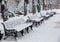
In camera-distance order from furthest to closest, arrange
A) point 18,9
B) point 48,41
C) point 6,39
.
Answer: point 18,9 → point 6,39 → point 48,41

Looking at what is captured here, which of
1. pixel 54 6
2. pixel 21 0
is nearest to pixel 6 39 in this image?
pixel 21 0

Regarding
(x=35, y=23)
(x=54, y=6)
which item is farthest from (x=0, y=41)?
(x=54, y=6)

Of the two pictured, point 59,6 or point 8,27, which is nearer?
point 8,27

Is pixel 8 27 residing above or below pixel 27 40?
above

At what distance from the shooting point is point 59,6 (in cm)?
5641

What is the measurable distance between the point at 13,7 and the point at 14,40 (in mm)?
23606

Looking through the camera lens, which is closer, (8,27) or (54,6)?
(8,27)

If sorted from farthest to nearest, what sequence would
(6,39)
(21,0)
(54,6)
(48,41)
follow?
(54,6)
(21,0)
(6,39)
(48,41)

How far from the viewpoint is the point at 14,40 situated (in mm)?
9828

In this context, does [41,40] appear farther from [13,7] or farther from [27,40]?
[13,7]

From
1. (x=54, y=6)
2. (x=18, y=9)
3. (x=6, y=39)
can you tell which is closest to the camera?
(x=6, y=39)

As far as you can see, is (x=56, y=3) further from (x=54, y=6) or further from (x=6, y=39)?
(x=6, y=39)

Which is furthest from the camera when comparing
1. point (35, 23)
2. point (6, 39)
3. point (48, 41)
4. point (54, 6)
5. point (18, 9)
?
point (54, 6)

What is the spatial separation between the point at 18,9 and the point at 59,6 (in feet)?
88.5
